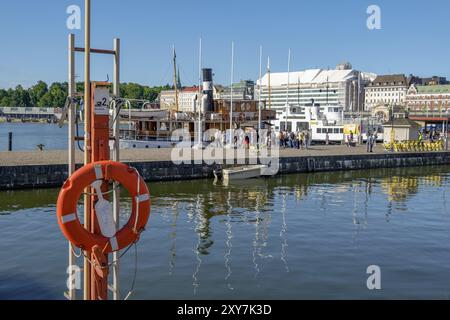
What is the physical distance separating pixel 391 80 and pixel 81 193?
193232 millimetres

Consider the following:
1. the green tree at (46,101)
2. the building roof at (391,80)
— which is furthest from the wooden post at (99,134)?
the green tree at (46,101)

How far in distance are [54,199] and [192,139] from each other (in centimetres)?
2570

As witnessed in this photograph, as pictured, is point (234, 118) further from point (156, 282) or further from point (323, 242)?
point (156, 282)

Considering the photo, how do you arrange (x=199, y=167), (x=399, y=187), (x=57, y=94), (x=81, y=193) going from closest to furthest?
(x=81, y=193), (x=399, y=187), (x=199, y=167), (x=57, y=94)

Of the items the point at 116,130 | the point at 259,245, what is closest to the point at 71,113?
the point at 116,130

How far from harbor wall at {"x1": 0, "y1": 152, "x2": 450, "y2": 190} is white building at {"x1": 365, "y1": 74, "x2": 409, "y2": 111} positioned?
147 meters

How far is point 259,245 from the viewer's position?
1430 centimetres

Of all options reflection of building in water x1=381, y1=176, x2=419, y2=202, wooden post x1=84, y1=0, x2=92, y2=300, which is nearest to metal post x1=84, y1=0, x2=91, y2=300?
wooden post x1=84, y1=0, x2=92, y2=300

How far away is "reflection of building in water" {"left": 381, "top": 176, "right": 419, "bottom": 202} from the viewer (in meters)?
24.6

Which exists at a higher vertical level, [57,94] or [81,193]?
[57,94]

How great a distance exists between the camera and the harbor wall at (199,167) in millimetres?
23109

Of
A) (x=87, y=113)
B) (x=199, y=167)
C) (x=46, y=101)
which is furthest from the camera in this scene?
(x=46, y=101)

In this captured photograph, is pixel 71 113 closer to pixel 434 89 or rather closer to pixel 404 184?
pixel 404 184
